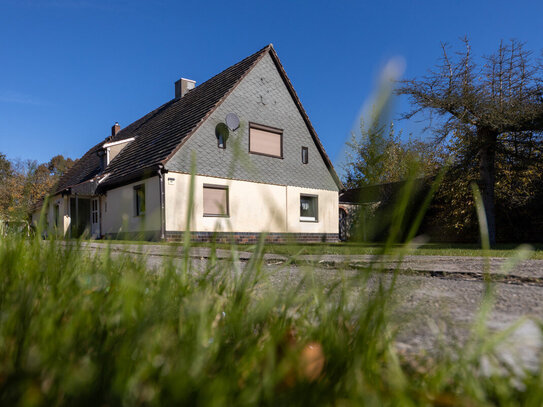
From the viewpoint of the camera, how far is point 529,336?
0.81 meters

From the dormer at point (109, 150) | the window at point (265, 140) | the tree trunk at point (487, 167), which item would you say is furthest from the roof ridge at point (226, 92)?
the tree trunk at point (487, 167)

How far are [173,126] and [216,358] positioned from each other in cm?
1301

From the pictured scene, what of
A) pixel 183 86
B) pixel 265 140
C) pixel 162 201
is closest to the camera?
pixel 162 201

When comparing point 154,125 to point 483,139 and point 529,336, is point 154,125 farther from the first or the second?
point 529,336

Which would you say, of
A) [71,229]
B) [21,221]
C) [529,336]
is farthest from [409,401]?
[21,221]

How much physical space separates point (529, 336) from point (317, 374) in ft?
1.70

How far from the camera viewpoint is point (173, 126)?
507 inches

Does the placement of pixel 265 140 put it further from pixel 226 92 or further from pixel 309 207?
pixel 309 207

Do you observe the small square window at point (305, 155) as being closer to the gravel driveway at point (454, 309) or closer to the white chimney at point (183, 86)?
the white chimney at point (183, 86)

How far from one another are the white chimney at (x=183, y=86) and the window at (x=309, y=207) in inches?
263

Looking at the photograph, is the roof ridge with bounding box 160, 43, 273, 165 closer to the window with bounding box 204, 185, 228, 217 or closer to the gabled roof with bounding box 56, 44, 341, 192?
the gabled roof with bounding box 56, 44, 341, 192

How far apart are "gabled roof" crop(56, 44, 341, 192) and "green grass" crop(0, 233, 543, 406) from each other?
10229mm

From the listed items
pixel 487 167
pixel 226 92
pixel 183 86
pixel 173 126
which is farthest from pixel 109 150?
pixel 487 167

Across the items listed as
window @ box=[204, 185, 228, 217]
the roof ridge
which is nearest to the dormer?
the roof ridge
